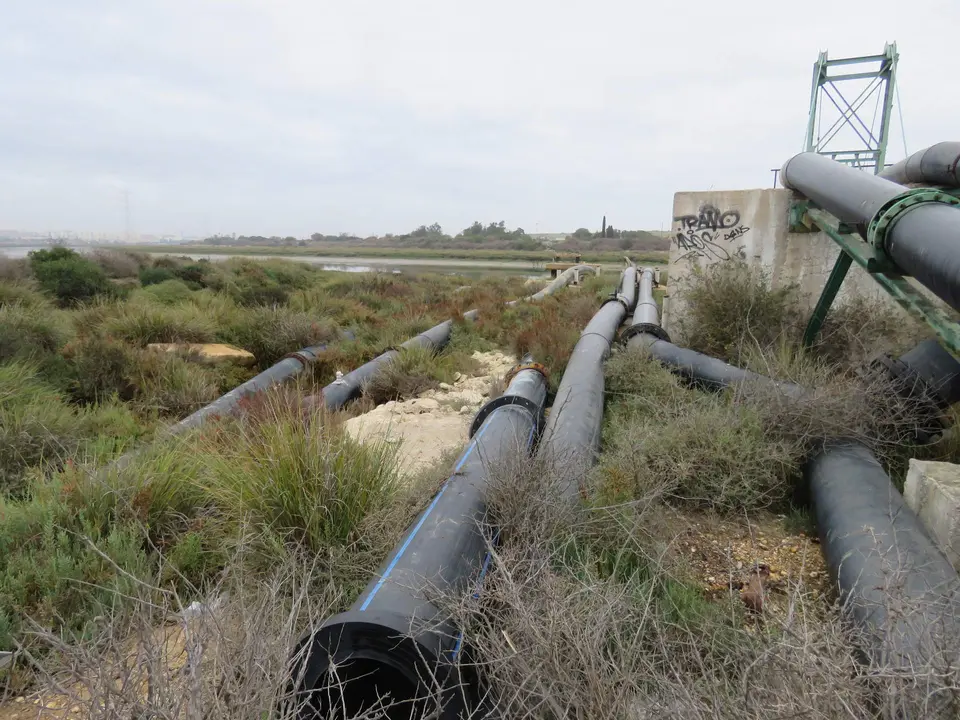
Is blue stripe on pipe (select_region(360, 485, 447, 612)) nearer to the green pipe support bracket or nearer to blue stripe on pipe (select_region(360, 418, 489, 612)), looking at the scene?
blue stripe on pipe (select_region(360, 418, 489, 612))

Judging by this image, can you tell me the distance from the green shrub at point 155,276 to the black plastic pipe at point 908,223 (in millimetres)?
18135

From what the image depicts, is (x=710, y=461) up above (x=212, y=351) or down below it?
above

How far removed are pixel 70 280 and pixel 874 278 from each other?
16955mm

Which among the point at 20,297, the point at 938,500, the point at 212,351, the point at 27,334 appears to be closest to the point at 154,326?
the point at 212,351

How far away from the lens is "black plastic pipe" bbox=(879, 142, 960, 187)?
5.80 metres

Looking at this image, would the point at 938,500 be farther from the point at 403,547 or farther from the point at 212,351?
the point at 212,351

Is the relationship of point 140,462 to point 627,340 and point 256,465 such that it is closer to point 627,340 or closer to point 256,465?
point 256,465

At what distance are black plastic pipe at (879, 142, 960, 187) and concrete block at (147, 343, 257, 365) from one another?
33.5 feet

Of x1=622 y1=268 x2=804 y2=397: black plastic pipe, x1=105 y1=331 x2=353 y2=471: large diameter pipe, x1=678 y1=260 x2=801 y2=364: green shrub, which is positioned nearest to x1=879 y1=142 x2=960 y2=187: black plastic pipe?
x1=678 y1=260 x2=801 y2=364: green shrub

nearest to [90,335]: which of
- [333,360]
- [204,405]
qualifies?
[204,405]

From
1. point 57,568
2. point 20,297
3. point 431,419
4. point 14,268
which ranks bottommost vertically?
point 431,419

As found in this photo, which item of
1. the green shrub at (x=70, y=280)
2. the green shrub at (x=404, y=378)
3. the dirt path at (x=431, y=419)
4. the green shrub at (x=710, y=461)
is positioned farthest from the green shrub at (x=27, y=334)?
the green shrub at (x=710, y=461)

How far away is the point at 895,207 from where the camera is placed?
13.6 ft

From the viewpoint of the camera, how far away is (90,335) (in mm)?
8656
